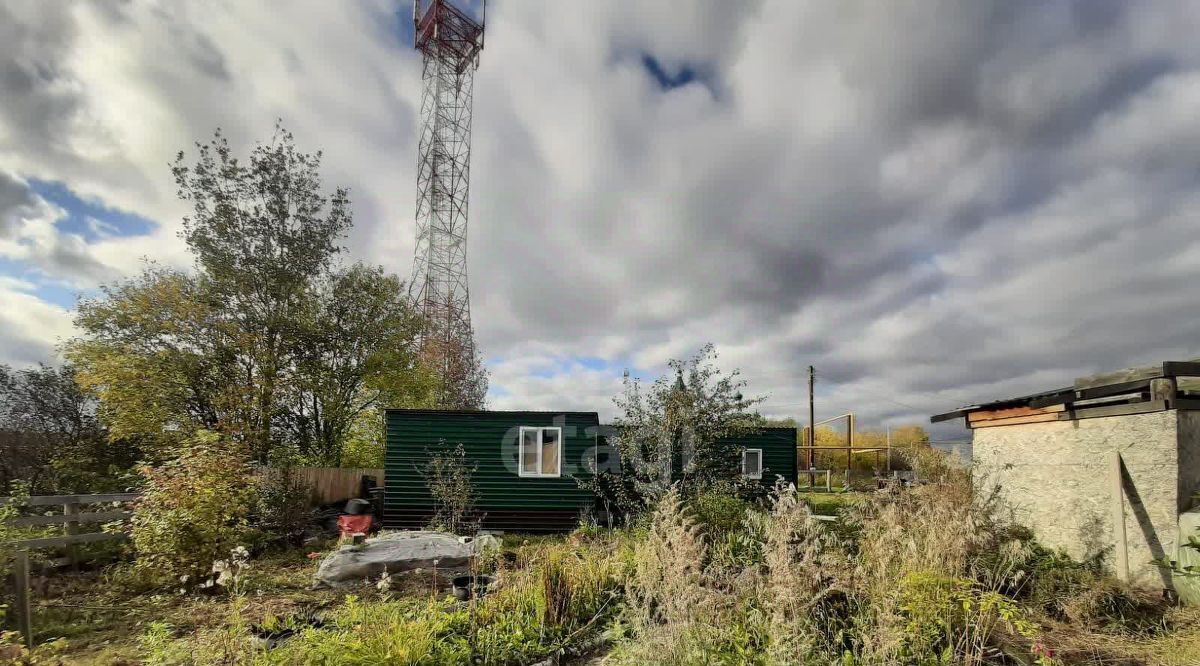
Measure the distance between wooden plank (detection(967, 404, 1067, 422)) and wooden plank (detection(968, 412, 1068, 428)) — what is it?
44 millimetres

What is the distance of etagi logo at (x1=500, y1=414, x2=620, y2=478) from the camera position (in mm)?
11000

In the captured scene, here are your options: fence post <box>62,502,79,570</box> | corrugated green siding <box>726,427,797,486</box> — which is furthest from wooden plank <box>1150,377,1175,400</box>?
fence post <box>62,502,79,570</box>

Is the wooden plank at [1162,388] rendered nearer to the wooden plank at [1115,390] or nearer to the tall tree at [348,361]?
the wooden plank at [1115,390]

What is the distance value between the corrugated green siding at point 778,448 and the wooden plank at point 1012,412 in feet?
12.7

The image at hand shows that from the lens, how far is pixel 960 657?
378 cm

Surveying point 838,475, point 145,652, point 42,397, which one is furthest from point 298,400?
point 838,475

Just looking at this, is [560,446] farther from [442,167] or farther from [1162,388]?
[442,167]

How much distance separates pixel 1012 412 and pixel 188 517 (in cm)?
1147

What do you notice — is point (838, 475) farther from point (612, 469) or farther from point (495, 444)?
point (495, 444)

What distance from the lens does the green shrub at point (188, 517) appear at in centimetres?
625

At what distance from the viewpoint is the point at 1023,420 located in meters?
7.90

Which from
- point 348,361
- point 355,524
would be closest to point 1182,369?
point 355,524

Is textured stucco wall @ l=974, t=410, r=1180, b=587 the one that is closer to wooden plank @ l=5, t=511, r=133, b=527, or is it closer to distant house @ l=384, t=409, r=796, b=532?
distant house @ l=384, t=409, r=796, b=532

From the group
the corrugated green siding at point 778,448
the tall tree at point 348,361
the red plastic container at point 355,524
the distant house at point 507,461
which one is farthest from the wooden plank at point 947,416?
the tall tree at point 348,361
